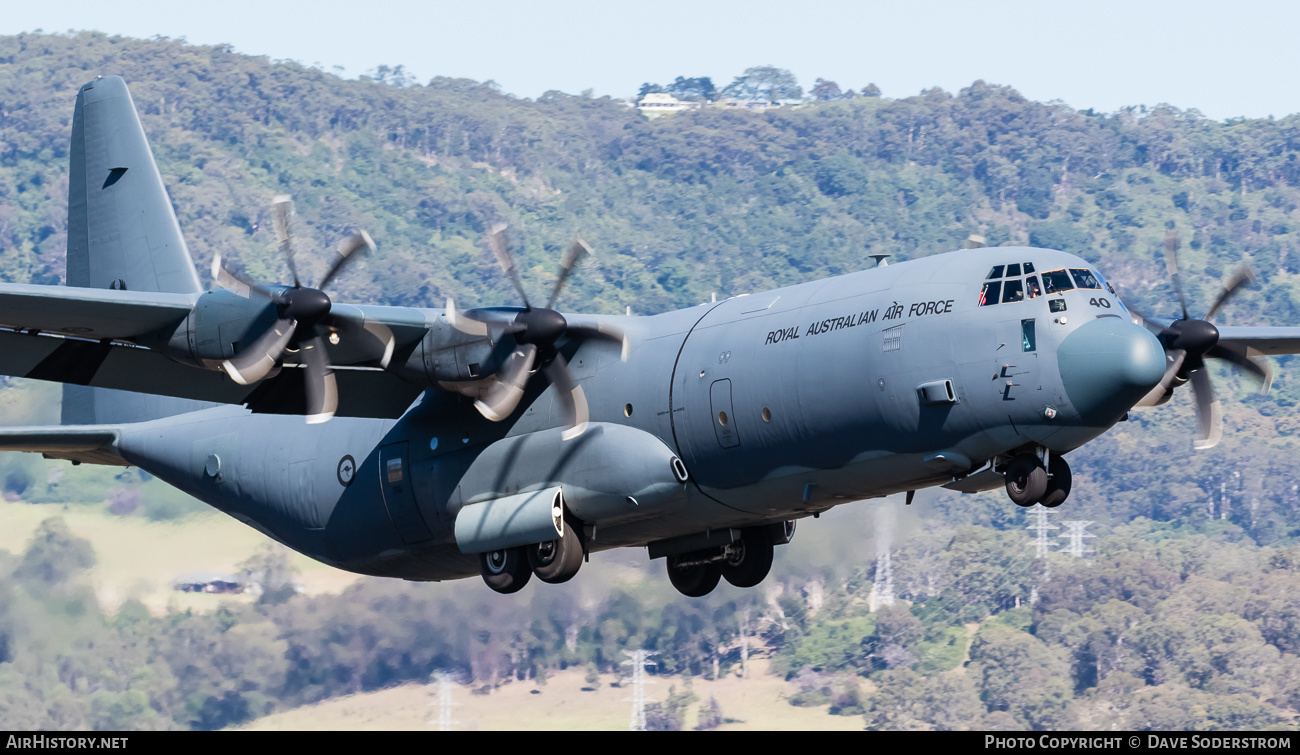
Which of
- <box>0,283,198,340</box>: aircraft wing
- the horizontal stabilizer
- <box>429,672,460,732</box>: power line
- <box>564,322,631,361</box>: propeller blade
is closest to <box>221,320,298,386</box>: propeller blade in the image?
<box>0,283,198,340</box>: aircraft wing

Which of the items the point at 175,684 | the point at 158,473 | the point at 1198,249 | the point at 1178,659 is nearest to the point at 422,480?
the point at 158,473

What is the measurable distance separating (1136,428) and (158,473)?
12316 centimetres

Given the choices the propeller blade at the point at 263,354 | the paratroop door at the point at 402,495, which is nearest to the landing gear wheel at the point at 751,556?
the paratroop door at the point at 402,495

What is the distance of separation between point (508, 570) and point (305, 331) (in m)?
4.03

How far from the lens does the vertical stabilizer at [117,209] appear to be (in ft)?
84.2

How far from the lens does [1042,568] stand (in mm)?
98812

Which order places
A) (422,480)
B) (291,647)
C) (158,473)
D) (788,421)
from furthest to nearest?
(291,647), (158,473), (422,480), (788,421)

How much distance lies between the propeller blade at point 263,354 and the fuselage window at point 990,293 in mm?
7891

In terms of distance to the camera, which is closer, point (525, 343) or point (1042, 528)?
point (525, 343)

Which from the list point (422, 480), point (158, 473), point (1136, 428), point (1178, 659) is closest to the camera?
point (422, 480)

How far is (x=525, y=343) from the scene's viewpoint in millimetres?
20688

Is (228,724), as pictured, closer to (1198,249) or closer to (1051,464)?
(1051,464)

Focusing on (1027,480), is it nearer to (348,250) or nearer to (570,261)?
(570,261)

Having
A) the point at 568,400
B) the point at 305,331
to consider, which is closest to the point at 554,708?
the point at 568,400
